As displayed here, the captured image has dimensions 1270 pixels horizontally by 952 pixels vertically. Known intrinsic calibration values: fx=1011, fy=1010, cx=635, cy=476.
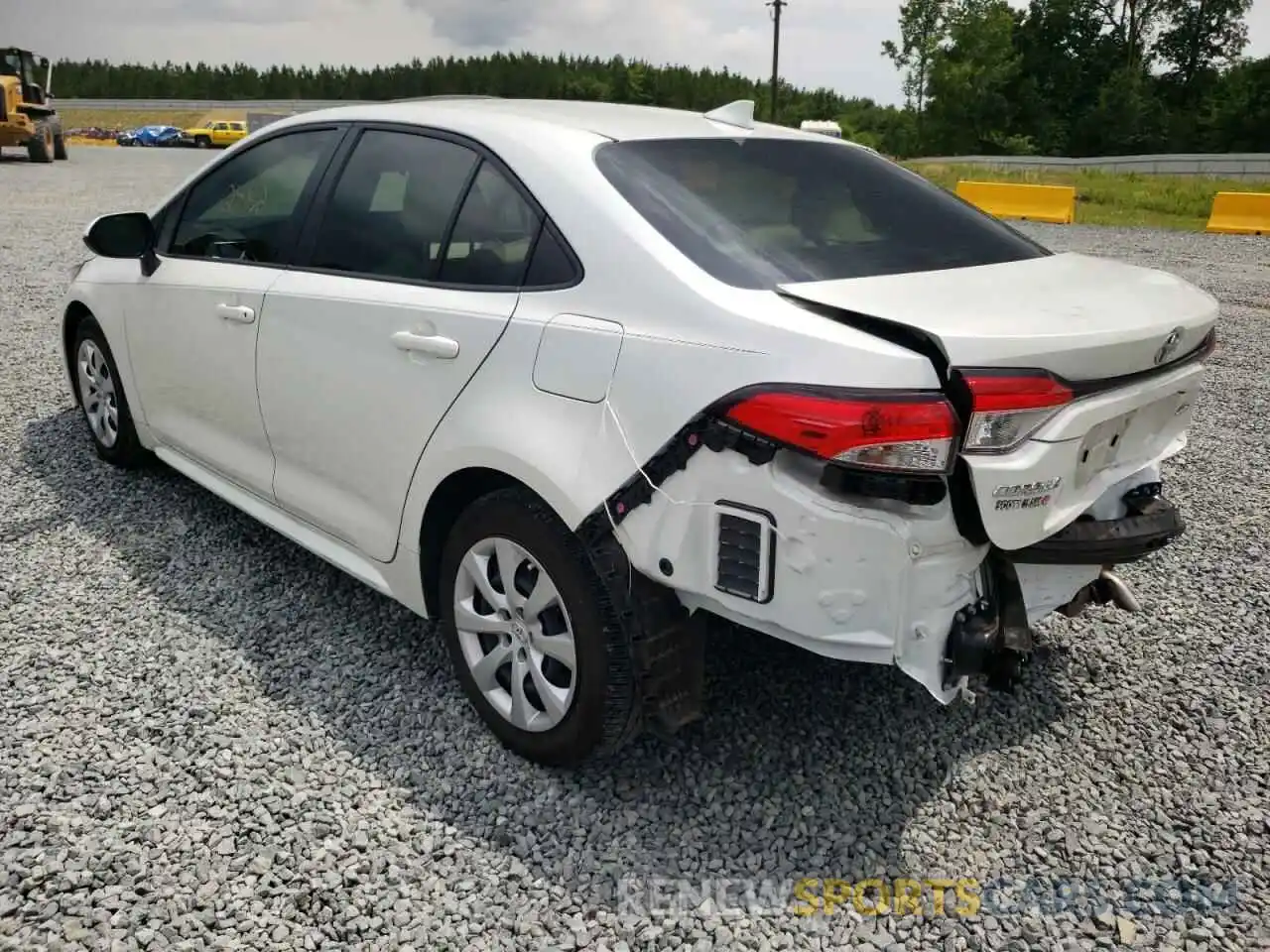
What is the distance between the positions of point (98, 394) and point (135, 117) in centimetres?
7628

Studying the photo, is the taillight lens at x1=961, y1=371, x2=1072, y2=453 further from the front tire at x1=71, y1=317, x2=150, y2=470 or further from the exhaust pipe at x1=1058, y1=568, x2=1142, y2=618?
the front tire at x1=71, y1=317, x2=150, y2=470

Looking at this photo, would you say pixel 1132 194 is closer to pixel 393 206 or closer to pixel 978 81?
pixel 393 206

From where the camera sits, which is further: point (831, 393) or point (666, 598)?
point (666, 598)

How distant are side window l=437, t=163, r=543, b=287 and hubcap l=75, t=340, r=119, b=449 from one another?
2.63m

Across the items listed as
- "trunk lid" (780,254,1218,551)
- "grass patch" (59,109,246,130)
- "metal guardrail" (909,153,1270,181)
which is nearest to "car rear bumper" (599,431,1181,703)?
"trunk lid" (780,254,1218,551)

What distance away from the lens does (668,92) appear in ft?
365

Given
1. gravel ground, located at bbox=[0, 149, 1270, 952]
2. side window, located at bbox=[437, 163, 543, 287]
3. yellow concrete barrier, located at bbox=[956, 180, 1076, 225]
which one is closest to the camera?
gravel ground, located at bbox=[0, 149, 1270, 952]

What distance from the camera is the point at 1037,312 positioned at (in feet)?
7.49

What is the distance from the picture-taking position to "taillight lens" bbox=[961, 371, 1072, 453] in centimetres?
206

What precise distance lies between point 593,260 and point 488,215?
0.48 m

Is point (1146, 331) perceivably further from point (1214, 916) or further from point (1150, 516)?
point (1214, 916)

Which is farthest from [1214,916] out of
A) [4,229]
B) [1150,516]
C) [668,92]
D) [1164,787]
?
[668,92]

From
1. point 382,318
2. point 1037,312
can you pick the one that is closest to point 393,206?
point 382,318

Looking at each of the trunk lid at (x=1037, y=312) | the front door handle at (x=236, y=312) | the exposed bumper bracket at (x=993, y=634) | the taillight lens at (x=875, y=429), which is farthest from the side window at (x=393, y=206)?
the exposed bumper bracket at (x=993, y=634)
